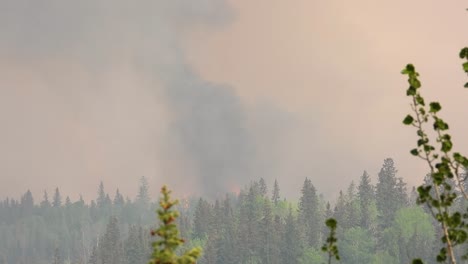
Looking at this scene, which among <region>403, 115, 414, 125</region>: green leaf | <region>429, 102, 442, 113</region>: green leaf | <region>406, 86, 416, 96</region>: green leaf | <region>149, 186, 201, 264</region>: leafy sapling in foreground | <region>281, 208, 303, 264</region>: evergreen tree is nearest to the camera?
<region>403, 115, 414, 125</region>: green leaf

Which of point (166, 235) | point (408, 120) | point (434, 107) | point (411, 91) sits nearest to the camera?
point (408, 120)

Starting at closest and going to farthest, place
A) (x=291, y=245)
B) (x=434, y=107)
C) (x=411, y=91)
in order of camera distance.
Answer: (x=434, y=107) < (x=411, y=91) < (x=291, y=245)

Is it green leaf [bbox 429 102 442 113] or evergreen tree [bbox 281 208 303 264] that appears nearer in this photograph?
green leaf [bbox 429 102 442 113]

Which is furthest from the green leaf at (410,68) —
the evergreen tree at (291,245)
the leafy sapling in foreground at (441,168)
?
the evergreen tree at (291,245)

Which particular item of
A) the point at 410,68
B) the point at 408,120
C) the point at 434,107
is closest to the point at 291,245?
the point at 434,107

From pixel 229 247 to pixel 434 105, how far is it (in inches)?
7184

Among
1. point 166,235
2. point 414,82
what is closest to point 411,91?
point 414,82

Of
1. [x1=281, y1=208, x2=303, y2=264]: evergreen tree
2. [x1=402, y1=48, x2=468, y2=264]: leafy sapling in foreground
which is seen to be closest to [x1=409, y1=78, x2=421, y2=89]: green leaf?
[x1=402, y1=48, x2=468, y2=264]: leafy sapling in foreground

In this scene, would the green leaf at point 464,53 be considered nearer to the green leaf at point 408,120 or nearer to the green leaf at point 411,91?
the green leaf at point 411,91

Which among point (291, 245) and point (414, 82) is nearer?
point (414, 82)

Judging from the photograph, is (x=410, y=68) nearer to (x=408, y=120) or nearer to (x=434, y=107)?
(x=434, y=107)

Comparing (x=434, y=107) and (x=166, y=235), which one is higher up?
(x=434, y=107)

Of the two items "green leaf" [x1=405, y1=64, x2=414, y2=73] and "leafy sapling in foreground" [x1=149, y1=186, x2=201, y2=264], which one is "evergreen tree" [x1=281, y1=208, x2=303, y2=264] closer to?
"leafy sapling in foreground" [x1=149, y1=186, x2=201, y2=264]

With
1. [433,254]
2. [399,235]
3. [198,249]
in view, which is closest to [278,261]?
[399,235]
